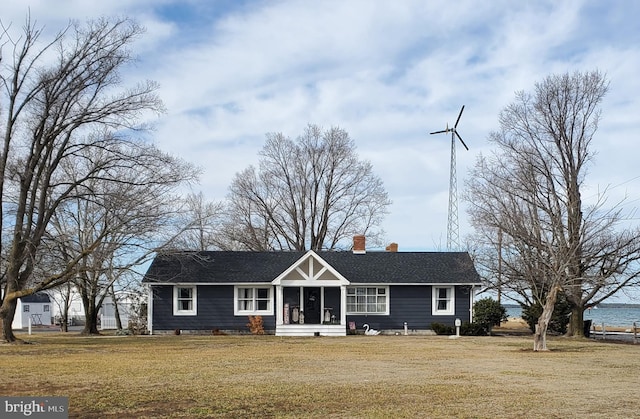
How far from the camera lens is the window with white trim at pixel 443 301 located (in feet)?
123

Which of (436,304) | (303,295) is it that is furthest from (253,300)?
(436,304)

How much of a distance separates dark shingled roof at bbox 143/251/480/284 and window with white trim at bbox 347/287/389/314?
0.61 metres

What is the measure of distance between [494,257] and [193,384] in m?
24.5

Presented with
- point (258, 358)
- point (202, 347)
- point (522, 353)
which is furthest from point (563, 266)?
point (202, 347)

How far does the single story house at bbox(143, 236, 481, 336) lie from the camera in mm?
36250

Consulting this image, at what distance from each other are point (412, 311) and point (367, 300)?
2334 millimetres

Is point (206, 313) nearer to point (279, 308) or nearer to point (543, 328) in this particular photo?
point (279, 308)

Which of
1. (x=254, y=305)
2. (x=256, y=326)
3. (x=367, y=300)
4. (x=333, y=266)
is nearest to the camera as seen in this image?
(x=256, y=326)

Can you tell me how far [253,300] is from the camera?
37219mm

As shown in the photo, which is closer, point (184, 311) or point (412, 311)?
point (184, 311)

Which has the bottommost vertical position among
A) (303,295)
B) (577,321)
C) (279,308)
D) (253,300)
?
(577,321)

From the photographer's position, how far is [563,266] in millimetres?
25172

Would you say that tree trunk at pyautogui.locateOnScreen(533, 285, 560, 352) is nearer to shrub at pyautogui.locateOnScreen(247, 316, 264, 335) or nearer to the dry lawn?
the dry lawn

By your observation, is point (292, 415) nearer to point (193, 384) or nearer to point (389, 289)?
point (193, 384)
